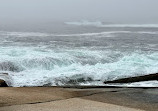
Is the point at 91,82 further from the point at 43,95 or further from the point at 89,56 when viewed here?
the point at 89,56

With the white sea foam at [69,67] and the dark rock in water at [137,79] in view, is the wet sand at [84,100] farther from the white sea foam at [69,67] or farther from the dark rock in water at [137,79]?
the white sea foam at [69,67]

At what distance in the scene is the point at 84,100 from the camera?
24.3 ft

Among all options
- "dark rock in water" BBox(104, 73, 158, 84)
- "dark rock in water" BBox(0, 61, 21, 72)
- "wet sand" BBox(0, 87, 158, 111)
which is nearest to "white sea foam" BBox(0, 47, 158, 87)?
"dark rock in water" BBox(0, 61, 21, 72)

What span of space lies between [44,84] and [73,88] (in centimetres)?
164

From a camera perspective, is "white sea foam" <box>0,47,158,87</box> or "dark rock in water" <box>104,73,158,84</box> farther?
"white sea foam" <box>0,47,158,87</box>

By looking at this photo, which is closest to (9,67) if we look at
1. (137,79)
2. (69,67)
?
(69,67)

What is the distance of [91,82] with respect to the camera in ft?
37.1

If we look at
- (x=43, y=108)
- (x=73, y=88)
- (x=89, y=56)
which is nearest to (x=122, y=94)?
(x=73, y=88)

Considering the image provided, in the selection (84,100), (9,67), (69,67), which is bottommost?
(69,67)

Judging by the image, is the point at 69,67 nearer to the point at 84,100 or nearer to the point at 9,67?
the point at 9,67

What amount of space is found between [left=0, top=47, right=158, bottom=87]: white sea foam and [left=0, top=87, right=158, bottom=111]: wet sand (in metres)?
2.31

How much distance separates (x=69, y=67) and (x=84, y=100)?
6387 millimetres

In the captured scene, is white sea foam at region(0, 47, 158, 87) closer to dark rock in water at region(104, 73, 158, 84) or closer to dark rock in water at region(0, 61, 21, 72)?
dark rock in water at region(0, 61, 21, 72)

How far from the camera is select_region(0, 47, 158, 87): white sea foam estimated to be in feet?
38.2
